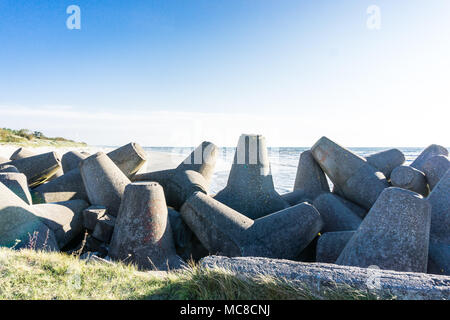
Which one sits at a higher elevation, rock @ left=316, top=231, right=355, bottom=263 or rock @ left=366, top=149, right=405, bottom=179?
rock @ left=366, top=149, right=405, bottom=179

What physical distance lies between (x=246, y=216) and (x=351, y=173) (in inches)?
82.2

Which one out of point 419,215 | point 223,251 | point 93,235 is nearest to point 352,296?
point 419,215

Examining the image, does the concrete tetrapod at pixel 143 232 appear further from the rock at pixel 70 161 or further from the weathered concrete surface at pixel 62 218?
the rock at pixel 70 161

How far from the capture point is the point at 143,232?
3.23m

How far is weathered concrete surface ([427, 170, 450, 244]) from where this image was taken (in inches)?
118

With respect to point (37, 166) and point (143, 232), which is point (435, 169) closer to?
point (143, 232)

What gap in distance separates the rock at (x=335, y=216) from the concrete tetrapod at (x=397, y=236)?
1384mm

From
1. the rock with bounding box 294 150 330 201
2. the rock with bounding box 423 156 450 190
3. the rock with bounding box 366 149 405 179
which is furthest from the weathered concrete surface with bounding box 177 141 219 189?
the rock with bounding box 423 156 450 190

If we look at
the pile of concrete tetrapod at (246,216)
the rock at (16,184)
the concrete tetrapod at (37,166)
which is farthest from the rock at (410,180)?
the concrete tetrapod at (37,166)

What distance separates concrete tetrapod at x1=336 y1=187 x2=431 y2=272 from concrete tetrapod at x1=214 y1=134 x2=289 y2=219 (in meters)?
1.99

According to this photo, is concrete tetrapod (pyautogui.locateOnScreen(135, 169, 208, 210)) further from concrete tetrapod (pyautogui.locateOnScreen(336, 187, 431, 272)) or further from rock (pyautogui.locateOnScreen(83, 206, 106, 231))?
concrete tetrapod (pyautogui.locateOnScreen(336, 187, 431, 272))

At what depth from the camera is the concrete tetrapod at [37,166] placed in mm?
5738

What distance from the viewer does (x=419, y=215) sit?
2.38 m
